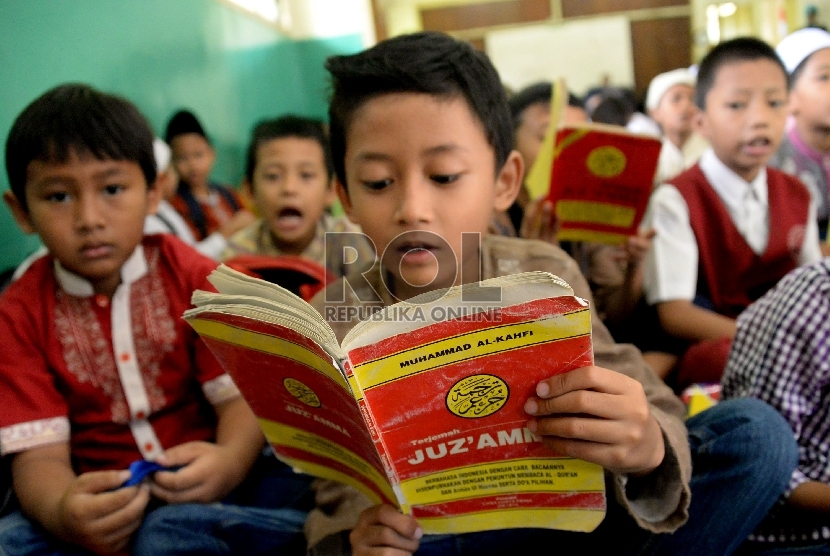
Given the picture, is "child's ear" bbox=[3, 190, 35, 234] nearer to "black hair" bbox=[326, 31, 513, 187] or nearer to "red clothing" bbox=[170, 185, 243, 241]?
"black hair" bbox=[326, 31, 513, 187]

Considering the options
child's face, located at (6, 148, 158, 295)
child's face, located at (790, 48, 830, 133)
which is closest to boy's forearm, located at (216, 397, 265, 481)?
child's face, located at (6, 148, 158, 295)

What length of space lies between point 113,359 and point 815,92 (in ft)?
6.93

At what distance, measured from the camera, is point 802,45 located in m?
1.99

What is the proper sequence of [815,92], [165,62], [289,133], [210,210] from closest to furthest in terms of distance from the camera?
[289,133]
[815,92]
[165,62]
[210,210]

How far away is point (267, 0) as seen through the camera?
363cm

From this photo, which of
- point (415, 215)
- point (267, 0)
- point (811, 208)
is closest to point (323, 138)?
point (415, 215)

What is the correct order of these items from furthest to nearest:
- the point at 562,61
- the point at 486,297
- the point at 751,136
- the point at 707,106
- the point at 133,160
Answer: the point at 562,61, the point at 707,106, the point at 751,136, the point at 133,160, the point at 486,297

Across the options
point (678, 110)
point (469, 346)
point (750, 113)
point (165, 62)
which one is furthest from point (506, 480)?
point (678, 110)

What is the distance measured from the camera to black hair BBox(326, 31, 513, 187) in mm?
774

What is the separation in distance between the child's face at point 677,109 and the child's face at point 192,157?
7.20ft

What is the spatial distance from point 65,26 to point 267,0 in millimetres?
2428

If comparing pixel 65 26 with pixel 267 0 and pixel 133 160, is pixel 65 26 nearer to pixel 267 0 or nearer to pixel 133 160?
pixel 133 160

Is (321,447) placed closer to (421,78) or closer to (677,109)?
(421,78)

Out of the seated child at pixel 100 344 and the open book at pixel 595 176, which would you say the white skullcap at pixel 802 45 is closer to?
the open book at pixel 595 176
